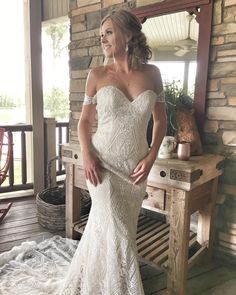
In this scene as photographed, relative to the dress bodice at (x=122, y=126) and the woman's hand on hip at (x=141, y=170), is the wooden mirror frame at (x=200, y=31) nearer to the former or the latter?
the dress bodice at (x=122, y=126)

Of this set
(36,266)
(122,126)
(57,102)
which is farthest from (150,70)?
Result: (57,102)

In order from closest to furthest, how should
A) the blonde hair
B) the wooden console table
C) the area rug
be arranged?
the blonde hair, the wooden console table, the area rug

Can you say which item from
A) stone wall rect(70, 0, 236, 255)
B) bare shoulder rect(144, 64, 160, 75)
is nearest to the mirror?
stone wall rect(70, 0, 236, 255)

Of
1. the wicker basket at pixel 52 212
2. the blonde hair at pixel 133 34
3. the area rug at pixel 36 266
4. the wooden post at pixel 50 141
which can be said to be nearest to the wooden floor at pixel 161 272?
the wicker basket at pixel 52 212

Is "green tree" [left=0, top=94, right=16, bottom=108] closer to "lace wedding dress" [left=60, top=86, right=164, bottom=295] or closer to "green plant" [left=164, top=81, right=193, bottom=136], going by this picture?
"green plant" [left=164, top=81, right=193, bottom=136]

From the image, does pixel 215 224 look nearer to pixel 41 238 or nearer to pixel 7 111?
pixel 41 238

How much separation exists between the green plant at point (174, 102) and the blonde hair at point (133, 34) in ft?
1.76

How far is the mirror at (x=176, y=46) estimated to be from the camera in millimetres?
2014

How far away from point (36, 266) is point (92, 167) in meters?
1.01

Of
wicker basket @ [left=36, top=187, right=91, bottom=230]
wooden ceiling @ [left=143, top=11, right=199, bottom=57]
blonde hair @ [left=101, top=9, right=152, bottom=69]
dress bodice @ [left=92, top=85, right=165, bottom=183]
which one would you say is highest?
wooden ceiling @ [left=143, top=11, right=199, bottom=57]

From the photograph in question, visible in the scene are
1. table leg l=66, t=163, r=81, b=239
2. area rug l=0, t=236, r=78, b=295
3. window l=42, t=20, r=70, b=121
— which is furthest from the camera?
window l=42, t=20, r=70, b=121

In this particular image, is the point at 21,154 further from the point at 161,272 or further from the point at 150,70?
the point at 150,70

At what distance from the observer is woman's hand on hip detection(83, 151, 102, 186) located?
1.52 meters

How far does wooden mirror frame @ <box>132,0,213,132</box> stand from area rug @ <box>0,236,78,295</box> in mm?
1371
